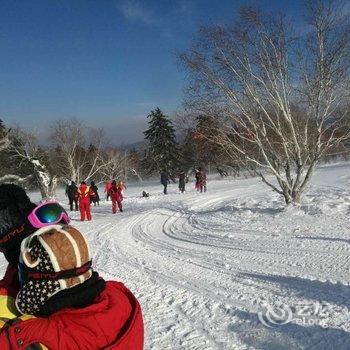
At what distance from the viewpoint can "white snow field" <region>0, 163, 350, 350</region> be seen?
451cm

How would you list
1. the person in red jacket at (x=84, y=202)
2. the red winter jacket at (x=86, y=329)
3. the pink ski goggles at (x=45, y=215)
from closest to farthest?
the red winter jacket at (x=86, y=329), the pink ski goggles at (x=45, y=215), the person in red jacket at (x=84, y=202)

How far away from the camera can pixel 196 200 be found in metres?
21.4

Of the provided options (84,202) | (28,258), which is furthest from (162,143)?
(28,258)

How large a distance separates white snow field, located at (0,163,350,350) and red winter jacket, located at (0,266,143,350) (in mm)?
2444

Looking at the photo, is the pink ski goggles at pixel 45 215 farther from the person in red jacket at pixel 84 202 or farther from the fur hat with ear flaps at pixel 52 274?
the person in red jacket at pixel 84 202

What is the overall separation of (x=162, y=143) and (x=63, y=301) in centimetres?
5105

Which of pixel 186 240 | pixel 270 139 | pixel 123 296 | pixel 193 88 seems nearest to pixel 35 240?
pixel 123 296

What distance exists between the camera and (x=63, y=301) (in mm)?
1900

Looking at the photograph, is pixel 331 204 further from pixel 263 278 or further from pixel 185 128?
pixel 263 278

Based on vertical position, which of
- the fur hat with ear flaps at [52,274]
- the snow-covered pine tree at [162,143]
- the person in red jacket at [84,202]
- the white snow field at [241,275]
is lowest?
the white snow field at [241,275]

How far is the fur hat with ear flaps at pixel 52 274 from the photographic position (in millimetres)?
1896

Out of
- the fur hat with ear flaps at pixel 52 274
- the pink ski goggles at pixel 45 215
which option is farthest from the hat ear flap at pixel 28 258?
the pink ski goggles at pixel 45 215

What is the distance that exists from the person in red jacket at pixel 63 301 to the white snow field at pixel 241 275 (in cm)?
256

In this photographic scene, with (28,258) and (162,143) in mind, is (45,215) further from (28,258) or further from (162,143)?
(162,143)
